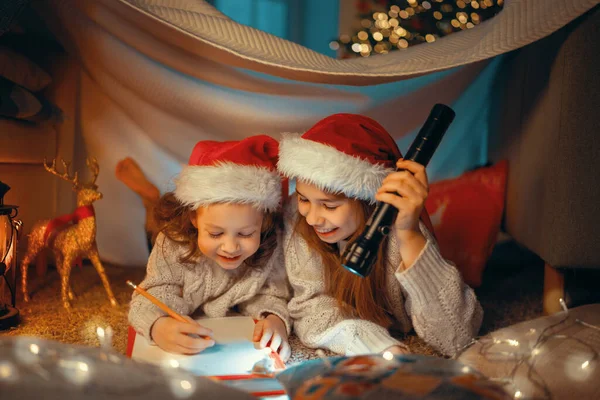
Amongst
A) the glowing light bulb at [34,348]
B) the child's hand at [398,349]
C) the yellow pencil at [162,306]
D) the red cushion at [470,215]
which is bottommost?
the yellow pencil at [162,306]

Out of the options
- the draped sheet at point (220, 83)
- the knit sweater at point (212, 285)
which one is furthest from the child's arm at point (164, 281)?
the draped sheet at point (220, 83)

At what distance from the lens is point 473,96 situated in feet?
4.75

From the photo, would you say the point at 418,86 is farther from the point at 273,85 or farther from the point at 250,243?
the point at 250,243

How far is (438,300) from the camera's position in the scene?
2.85ft

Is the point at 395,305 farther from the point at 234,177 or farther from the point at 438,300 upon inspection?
the point at 234,177

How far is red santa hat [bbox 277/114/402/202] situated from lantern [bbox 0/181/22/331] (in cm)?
54

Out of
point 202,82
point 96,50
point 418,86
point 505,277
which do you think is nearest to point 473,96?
point 418,86

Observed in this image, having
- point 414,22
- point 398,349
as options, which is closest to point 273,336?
point 398,349

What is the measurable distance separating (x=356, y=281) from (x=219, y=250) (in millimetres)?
243

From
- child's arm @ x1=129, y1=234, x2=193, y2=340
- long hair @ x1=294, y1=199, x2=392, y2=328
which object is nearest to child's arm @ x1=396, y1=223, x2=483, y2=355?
long hair @ x1=294, y1=199, x2=392, y2=328

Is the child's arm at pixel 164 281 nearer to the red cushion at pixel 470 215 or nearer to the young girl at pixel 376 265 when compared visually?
the young girl at pixel 376 265

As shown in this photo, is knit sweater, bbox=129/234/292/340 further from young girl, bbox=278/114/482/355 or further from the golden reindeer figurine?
the golden reindeer figurine

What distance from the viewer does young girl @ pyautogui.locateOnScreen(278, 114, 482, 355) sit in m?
0.85

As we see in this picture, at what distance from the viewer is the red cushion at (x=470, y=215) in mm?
1301
